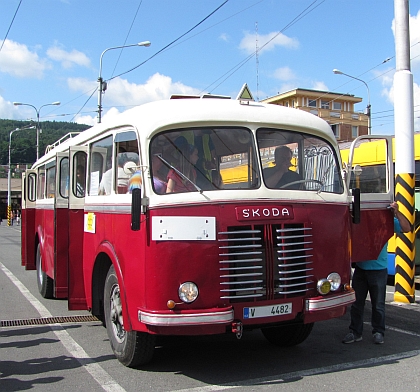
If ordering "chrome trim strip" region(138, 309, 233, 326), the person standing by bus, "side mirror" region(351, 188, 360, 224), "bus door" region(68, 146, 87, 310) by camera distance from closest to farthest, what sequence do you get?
"chrome trim strip" region(138, 309, 233, 326)
"side mirror" region(351, 188, 360, 224)
the person standing by bus
"bus door" region(68, 146, 87, 310)

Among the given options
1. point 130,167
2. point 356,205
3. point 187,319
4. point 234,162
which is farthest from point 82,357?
point 356,205

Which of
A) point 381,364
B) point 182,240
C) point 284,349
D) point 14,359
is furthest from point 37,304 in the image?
point 381,364

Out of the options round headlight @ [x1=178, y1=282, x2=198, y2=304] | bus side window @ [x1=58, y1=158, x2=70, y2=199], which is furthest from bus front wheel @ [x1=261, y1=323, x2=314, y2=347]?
bus side window @ [x1=58, y1=158, x2=70, y2=199]

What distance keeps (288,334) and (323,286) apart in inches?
50.2

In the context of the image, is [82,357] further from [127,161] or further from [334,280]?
[334,280]

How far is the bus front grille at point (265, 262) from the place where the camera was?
489 cm

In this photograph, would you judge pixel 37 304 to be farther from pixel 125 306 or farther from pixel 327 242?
pixel 327 242

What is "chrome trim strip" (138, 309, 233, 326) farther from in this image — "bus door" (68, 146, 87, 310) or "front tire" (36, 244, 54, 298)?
"front tire" (36, 244, 54, 298)

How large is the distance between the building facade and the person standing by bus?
187ft

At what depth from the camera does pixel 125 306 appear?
5.20m

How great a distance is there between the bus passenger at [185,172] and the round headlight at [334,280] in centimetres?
166

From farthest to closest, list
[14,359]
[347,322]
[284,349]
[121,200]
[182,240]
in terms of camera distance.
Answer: [347,322], [284,349], [14,359], [121,200], [182,240]

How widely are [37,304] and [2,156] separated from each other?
52500 mm

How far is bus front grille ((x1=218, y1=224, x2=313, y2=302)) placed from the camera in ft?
16.1
